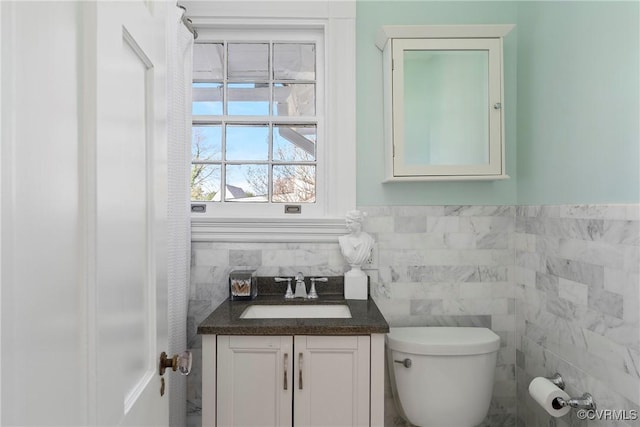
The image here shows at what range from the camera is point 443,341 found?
5.71 ft

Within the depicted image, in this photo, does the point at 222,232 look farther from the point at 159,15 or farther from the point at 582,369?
the point at 582,369

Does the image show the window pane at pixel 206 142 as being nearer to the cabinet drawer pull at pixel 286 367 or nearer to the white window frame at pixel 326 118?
the white window frame at pixel 326 118

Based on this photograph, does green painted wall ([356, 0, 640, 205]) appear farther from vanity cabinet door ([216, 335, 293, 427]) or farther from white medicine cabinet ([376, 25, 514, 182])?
vanity cabinet door ([216, 335, 293, 427])

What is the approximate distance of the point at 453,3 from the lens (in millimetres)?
2102

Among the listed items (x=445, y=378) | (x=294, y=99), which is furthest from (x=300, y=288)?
(x=294, y=99)

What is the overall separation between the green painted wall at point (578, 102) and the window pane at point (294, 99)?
41.8 inches

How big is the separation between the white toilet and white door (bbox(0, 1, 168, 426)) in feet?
3.66

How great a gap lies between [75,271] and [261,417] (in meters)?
1.16

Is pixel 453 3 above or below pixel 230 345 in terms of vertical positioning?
above

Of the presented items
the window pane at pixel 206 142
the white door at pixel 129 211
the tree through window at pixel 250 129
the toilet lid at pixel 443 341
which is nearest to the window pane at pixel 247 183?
the tree through window at pixel 250 129

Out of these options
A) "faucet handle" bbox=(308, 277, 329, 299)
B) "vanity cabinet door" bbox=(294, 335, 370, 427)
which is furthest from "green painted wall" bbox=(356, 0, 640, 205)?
"vanity cabinet door" bbox=(294, 335, 370, 427)

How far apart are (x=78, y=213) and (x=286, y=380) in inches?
45.1

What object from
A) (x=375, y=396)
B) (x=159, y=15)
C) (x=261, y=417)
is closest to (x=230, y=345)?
(x=261, y=417)

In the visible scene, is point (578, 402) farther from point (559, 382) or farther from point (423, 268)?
point (423, 268)
